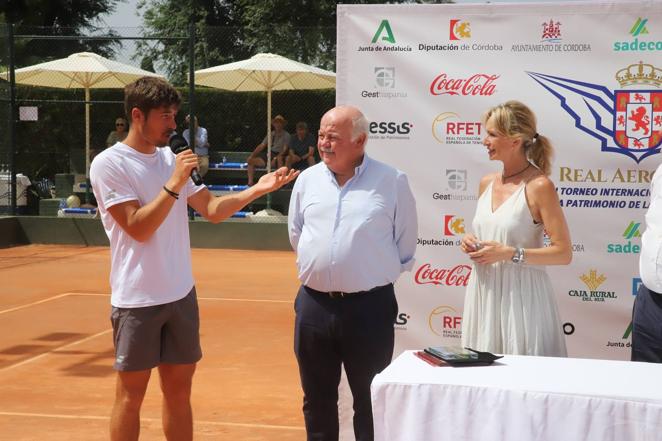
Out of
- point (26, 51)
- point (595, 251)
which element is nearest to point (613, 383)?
point (595, 251)

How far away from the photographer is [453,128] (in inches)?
204

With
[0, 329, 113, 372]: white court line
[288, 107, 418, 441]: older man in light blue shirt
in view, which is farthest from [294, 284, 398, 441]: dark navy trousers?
[0, 329, 113, 372]: white court line

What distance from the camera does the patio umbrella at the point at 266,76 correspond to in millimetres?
17922

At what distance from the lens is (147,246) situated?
3969mm

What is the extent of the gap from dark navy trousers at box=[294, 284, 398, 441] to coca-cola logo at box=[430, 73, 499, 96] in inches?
56.1

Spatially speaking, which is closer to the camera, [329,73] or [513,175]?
[513,175]

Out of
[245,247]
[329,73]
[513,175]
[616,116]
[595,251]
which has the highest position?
[329,73]

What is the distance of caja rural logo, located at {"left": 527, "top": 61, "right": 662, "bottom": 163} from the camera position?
16.1 ft

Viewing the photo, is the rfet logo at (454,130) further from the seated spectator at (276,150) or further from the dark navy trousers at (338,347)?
the seated spectator at (276,150)

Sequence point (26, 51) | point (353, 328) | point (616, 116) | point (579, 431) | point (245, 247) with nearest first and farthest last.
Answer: point (579, 431) < point (353, 328) < point (616, 116) < point (245, 247) < point (26, 51)

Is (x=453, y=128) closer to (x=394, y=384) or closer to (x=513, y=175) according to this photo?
(x=513, y=175)

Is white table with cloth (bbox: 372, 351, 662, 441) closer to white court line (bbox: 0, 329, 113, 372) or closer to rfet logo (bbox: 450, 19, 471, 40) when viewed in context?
rfet logo (bbox: 450, 19, 471, 40)

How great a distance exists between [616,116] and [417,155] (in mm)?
1094

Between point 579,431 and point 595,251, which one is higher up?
point 595,251
